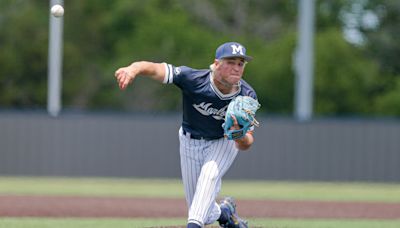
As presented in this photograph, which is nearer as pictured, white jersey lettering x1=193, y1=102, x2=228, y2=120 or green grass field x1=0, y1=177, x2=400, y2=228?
white jersey lettering x1=193, y1=102, x2=228, y2=120

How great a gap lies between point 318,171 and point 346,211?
7630 mm

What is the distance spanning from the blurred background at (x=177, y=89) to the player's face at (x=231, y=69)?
1234 centimetres

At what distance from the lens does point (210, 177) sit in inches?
304

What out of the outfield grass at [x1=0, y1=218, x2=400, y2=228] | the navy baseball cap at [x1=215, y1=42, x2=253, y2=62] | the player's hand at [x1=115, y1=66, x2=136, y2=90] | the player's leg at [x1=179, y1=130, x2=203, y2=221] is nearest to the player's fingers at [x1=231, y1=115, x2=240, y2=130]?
the navy baseball cap at [x1=215, y1=42, x2=253, y2=62]

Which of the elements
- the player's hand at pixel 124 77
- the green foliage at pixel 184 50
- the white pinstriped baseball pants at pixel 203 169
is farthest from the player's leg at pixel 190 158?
the green foliage at pixel 184 50

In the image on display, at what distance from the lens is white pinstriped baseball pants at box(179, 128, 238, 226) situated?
→ 25.1 feet

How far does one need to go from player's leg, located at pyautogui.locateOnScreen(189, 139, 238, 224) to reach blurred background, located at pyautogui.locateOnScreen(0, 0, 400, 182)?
11956 millimetres

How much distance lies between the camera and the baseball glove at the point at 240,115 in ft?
24.3

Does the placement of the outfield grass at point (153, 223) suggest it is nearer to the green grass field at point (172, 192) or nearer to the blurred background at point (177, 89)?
the green grass field at point (172, 192)

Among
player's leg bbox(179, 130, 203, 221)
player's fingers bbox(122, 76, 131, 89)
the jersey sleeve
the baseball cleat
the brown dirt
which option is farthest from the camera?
the brown dirt

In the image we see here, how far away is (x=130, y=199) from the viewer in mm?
14109

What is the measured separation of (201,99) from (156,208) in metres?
5.04

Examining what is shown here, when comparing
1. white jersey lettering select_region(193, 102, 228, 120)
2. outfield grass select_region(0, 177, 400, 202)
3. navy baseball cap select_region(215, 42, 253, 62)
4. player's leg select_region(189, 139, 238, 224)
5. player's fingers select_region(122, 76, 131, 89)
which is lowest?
outfield grass select_region(0, 177, 400, 202)

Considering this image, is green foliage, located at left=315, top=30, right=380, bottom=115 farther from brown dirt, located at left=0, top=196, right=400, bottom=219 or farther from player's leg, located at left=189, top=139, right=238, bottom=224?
player's leg, located at left=189, top=139, right=238, bottom=224
